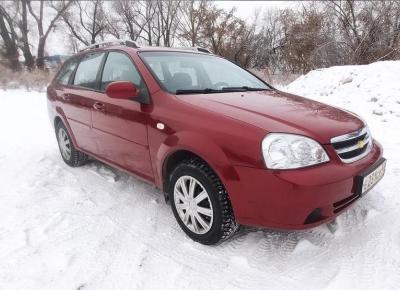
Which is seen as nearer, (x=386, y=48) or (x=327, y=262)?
(x=327, y=262)

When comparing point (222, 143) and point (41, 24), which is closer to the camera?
point (222, 143)

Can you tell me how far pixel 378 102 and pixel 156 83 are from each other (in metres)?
4.85

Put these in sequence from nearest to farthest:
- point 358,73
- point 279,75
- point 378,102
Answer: point 378,102 < point 358,73 < point 279,75

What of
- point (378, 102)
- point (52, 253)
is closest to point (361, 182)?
point (52, 253)

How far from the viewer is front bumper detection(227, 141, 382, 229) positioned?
7.23ft

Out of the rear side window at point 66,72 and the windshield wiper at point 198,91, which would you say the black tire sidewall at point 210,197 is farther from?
the rear side window at point 66,72

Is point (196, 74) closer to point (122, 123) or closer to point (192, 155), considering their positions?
point (122, 123)

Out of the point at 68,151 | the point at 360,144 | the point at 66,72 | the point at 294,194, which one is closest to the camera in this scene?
the point at 294,194

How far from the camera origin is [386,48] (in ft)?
36.5

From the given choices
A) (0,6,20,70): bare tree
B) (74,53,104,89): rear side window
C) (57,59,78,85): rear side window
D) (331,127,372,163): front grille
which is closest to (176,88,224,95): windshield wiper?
(331,127,372,163): front grille

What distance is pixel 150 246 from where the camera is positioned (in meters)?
2.82

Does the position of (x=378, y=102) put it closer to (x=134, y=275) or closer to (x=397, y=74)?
(x=397, y=74)

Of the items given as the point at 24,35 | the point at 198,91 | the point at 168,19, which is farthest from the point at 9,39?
the point at 198,91

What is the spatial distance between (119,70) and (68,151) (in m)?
1.72
